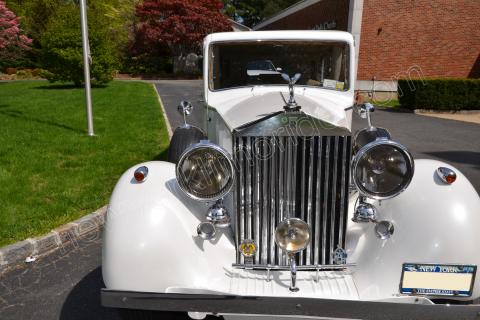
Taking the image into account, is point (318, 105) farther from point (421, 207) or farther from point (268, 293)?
point (268, 293)

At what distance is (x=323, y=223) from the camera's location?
96.0 inches

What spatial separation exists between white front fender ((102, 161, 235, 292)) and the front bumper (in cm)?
18

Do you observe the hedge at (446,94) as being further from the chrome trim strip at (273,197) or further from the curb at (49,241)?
the chrome trim strip at (273,197)

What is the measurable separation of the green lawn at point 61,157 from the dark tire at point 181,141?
1.14m

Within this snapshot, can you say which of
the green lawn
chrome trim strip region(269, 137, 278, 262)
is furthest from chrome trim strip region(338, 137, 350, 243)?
the green lawn

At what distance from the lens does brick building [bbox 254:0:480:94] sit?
16875mm

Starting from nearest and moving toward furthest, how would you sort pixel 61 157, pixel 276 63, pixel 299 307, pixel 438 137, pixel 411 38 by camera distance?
pixel 299 307
pixel 276 63
pixel 61 157
pixel 438 137
pixel 411 38

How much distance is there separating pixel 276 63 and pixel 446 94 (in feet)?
40.4

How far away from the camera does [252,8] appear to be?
48188 millimetres

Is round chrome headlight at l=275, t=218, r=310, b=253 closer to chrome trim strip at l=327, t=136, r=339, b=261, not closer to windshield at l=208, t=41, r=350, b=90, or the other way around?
chrome trim strip at l=327, t=136, r=339, b=261

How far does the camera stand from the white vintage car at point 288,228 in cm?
220

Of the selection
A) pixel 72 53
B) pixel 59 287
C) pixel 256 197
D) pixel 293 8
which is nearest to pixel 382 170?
pixel 256 197

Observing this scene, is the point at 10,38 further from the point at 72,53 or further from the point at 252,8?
the point at 252,8

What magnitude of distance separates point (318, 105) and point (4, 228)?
311 cm
